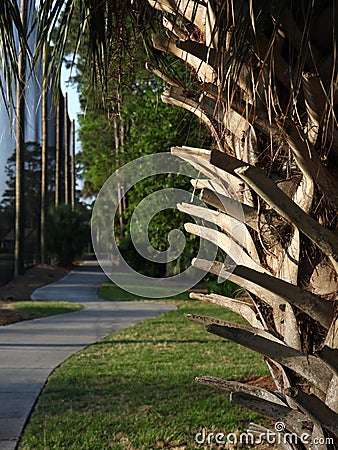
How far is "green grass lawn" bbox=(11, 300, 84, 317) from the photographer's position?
41.7 feet

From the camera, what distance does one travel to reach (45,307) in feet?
44.1

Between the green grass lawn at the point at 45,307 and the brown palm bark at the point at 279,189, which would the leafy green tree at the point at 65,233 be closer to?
the green grass lawn at the point at 45,307

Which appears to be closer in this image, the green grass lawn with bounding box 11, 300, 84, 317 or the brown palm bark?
the brown palm bark

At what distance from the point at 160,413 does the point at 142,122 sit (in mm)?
9860

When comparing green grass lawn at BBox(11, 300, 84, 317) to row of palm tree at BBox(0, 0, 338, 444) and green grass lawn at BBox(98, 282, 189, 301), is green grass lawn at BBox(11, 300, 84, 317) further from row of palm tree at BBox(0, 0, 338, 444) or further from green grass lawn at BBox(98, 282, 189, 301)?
row of palm tree at BBox(0, 0, 338, 444)

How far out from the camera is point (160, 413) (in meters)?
5.69

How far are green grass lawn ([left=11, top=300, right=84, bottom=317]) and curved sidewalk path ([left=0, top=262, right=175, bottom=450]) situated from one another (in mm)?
315

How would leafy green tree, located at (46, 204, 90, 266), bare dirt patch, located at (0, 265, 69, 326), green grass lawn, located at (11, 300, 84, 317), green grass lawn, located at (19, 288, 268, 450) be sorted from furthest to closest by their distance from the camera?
leafy green tree, located at (46, 204, 90, 266) < green grass lawn, located at (11, 300, 84, 317) < bare dirt patch, located at (0, 265, 69, 326) < green grass lawn, located at (19, 288, 268, 450)

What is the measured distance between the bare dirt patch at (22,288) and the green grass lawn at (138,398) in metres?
2.85

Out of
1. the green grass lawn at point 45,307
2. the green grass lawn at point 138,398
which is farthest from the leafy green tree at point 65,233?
the green grass lawn at point 138,398

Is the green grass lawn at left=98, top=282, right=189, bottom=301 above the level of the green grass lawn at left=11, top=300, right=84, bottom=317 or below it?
above

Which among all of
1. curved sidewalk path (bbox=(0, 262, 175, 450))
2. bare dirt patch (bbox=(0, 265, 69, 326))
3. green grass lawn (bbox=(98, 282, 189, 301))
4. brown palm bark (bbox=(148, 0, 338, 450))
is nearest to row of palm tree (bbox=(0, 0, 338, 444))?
brown palm bark (bbox=(148, 0, 338, 450))

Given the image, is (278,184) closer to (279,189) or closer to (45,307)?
(279,189)

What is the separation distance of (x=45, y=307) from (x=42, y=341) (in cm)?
414
